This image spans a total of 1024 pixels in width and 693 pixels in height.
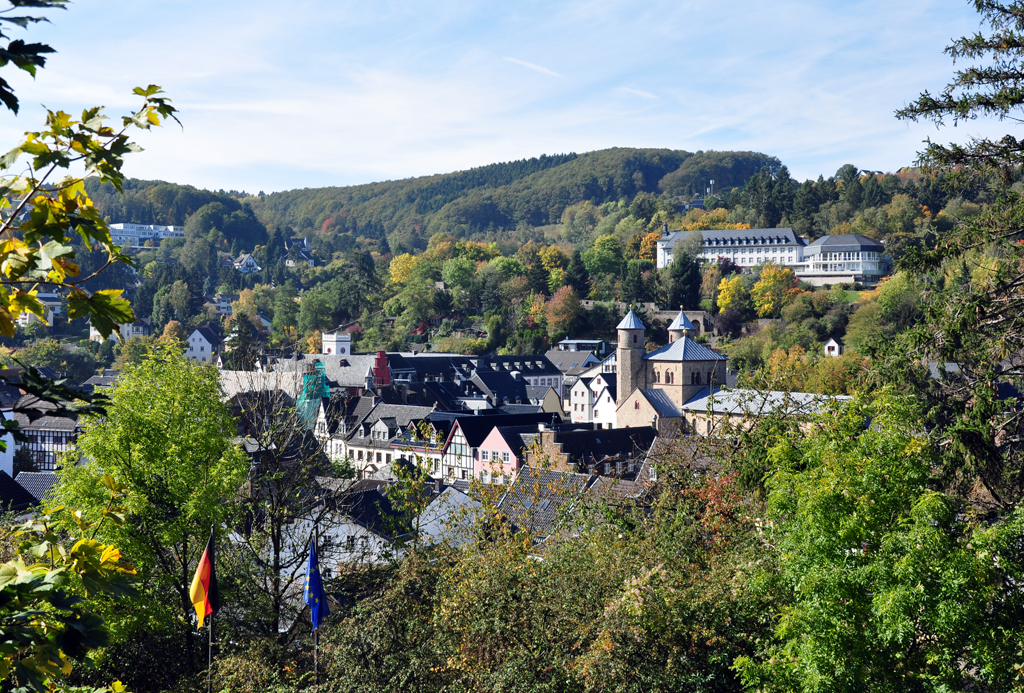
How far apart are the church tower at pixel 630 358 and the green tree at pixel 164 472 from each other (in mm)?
43807

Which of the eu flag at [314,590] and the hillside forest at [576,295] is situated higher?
the hillside forest at [576,295]

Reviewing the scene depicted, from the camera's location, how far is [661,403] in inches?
2216

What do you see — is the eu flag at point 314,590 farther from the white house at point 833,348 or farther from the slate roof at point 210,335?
the slate roof at point 210,335

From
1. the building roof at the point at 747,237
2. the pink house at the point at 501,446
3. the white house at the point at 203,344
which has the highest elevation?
the building roof at the point at 747,237

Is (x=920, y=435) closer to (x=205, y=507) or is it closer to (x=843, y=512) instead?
(x=843, y=512)

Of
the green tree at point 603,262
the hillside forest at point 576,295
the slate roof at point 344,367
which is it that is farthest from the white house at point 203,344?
the green tree at point 603,262

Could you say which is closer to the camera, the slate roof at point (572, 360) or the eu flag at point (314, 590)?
the eu flag at point (314, 590)

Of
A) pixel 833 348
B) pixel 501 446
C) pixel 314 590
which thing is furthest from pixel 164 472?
pixel 833 348

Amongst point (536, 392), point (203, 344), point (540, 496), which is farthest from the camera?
point (203, 344)

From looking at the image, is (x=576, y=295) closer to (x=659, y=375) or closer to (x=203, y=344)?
(x=659, y=375)

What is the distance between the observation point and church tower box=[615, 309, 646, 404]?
6012 cm

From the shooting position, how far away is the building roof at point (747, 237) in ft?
349

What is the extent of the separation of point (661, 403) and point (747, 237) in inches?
2293

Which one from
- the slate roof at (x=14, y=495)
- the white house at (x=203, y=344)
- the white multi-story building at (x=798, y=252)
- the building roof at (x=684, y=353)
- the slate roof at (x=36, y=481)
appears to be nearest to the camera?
the slate roof at (x=14, y=495)
